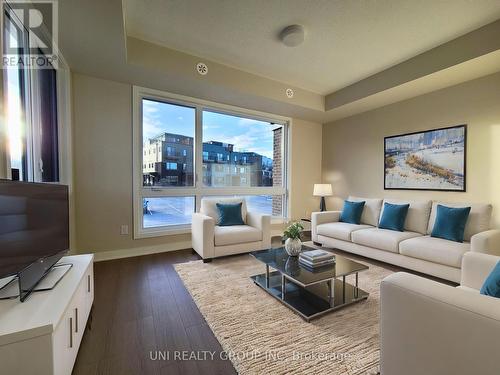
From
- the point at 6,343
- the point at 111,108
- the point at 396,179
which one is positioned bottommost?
the point at 6,343

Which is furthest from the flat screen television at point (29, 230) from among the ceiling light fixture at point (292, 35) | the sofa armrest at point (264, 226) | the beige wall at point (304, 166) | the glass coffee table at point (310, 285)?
the beige wall at point (304, 166)

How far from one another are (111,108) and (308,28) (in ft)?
9.07

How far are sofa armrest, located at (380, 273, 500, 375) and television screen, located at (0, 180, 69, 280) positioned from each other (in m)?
1.86

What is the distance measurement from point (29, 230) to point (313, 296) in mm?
2181

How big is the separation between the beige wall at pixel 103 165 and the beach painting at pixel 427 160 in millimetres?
4125

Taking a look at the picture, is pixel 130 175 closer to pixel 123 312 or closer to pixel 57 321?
pixel 123 312

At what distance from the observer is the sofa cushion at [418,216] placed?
319 cm

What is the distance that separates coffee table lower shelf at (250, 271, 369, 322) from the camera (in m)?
1.95

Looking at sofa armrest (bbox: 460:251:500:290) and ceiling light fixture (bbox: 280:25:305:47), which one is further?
ceiling light fixture (bbox: 280:25:305:47)

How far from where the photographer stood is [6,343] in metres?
0.90

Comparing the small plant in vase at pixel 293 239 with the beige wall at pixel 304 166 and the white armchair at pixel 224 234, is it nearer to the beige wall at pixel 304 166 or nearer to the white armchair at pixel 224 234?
the white armchair at pixel 224 234

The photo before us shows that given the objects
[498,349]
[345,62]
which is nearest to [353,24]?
[345,62]

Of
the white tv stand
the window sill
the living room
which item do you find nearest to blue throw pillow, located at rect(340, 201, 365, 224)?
the living room

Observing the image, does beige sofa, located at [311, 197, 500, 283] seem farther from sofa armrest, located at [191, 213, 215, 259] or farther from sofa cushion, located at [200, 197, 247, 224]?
sofa armrest, located at [191, 213, 215, 259]
